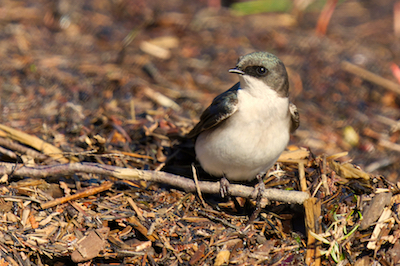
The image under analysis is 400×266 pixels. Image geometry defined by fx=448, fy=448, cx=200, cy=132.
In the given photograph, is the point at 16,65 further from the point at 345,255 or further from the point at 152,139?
the point at 345,255

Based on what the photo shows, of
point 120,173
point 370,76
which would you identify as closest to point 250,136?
point 120,173

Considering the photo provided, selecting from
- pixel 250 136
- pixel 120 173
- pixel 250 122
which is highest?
pixel 250 122

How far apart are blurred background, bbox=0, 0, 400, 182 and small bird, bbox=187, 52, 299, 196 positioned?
104 cm

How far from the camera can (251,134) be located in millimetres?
4617

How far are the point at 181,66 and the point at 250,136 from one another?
4.06 meters

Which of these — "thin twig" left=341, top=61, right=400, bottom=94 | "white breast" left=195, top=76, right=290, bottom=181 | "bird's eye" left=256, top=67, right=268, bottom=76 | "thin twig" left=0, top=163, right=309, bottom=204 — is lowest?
"thin twig" left=341, top=61, right=400, bottom=94

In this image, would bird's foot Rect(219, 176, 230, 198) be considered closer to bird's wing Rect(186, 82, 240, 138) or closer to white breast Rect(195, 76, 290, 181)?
white breast Rect(195, 76, 290, 181)

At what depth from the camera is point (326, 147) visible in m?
7.01

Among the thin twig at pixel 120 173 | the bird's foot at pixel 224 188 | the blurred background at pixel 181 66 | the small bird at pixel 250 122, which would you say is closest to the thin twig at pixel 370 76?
the blurred background at pixel 181 66

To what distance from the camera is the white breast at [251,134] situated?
4.63 metres

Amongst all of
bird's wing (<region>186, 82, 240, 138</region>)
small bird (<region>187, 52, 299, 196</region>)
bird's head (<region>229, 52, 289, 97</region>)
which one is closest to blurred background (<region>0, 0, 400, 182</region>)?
bird's wing (<region>186, 82, 240, 138</region>)

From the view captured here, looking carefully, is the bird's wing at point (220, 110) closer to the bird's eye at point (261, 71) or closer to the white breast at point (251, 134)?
the white breast at point (251, 134)

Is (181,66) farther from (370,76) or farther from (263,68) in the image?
(263,68)

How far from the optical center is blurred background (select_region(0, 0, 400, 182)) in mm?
6453
